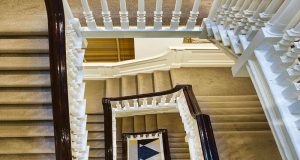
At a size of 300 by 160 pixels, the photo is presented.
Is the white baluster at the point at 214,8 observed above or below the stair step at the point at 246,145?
above

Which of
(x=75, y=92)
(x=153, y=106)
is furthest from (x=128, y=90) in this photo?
(x=75, y=92)

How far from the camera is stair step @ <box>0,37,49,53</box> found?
298 cm

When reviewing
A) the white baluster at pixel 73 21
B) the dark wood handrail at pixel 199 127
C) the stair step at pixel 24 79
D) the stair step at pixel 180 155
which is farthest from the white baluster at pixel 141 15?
the stair step at pixel 180 155

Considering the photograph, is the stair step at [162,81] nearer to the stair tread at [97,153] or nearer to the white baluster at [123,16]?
the stair tread at [97,153]

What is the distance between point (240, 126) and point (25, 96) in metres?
3.55

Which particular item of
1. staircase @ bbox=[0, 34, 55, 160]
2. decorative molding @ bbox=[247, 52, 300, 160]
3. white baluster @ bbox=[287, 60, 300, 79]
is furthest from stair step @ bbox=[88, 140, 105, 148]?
white baluster @ bbox=[287, 60, 300, 79]

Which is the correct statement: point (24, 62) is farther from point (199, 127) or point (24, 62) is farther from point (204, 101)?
point (204, 101)

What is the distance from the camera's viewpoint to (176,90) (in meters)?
4.58

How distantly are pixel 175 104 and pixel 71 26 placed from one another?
9.26 ft

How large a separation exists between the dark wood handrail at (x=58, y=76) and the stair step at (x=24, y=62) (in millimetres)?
769

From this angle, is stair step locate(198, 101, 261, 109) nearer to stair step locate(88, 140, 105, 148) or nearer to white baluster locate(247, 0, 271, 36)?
stair step locate(88, 140, 105, 148)

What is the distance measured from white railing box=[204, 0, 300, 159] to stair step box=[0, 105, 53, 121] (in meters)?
1.98

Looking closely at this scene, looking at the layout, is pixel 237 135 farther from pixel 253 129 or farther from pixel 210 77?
pixel 210 77

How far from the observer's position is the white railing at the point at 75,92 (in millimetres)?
2779
